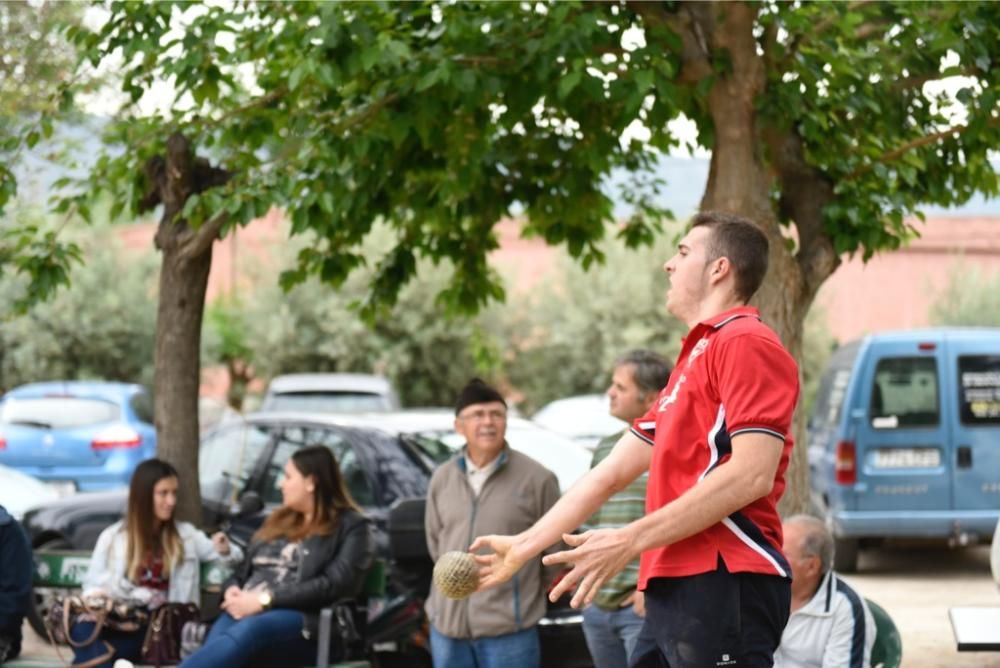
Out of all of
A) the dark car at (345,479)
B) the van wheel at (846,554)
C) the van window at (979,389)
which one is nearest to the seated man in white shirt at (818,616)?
the dark car at (345,479)

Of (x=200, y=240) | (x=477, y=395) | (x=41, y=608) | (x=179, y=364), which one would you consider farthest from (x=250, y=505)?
(x=477, y=395)

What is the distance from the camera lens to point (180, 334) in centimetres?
942

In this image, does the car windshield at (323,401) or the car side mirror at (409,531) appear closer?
the car side mirror at (409,531)

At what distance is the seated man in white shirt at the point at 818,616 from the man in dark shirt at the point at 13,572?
3.43 metres

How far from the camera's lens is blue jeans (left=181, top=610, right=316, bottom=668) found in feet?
24.1

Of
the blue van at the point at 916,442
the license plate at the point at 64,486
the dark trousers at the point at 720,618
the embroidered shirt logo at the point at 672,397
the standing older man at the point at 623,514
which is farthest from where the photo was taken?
the license plate at the point at 64,486

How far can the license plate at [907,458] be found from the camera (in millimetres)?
14750

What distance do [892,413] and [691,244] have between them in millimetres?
11499

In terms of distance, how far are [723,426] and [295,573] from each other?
4.40 metres

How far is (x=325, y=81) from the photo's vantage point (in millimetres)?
7594

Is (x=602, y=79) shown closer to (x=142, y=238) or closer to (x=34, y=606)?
(x=34, y=606)

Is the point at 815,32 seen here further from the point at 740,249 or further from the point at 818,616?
the point at 740,249

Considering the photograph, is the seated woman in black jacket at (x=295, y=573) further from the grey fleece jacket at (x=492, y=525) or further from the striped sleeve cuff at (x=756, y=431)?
the striped sleeve cuff at (x=756, y=431)

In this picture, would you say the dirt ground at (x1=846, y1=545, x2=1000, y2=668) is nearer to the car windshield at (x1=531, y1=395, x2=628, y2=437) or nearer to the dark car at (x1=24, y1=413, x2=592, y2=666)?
the dark car at (x1=24, y1=413, x2=592, y2=666)
